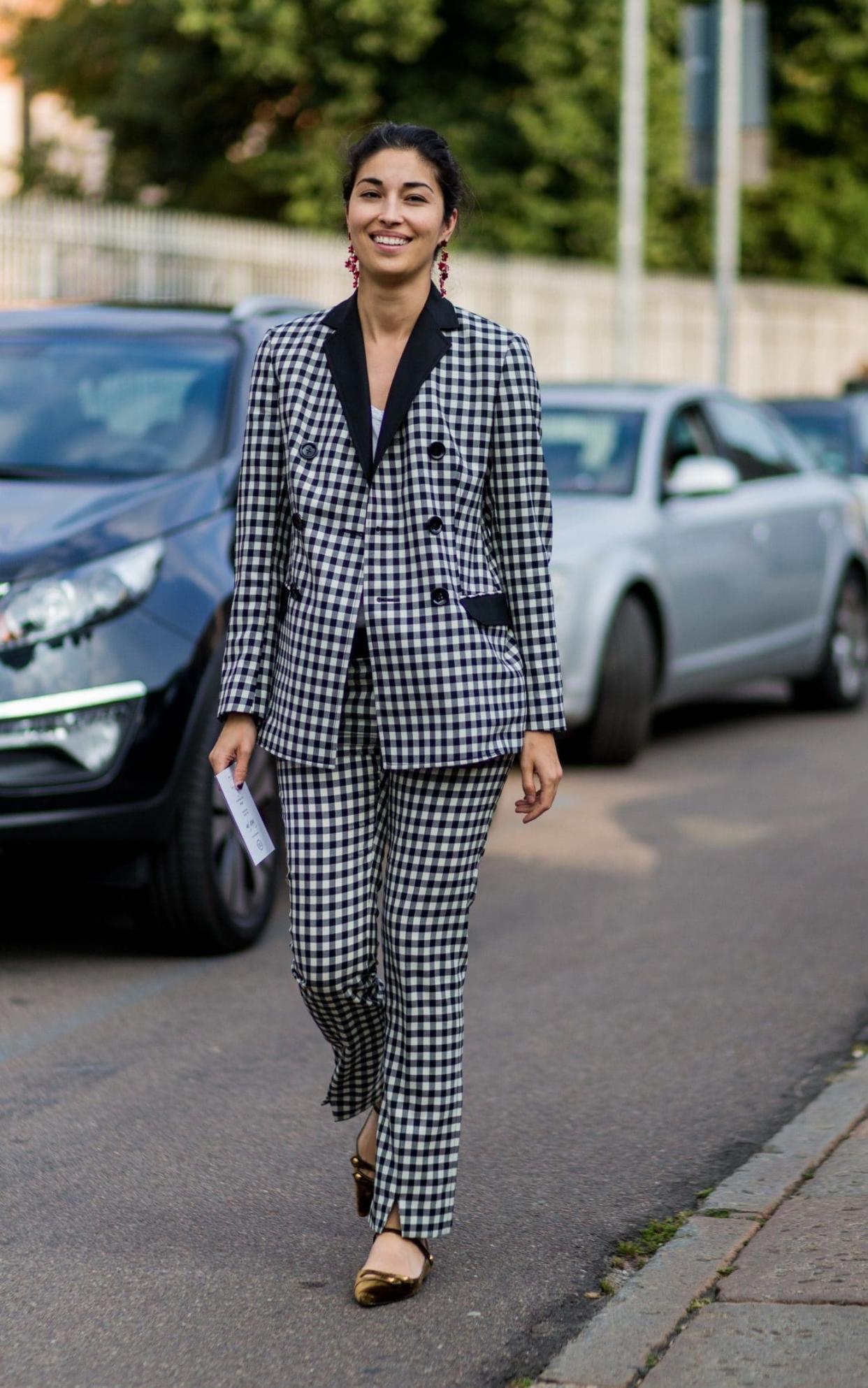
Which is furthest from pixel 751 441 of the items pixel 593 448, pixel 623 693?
pixel 623 693

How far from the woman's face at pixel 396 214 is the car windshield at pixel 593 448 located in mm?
6147

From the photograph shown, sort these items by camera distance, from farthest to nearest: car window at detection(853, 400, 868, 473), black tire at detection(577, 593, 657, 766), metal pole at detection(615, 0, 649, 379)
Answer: metal pole at detection(615, 0, 649, 379), car window at detection(853, 400, 868, 473), black tire at detection(577, 593, 657, 766)

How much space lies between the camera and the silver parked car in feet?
29.5

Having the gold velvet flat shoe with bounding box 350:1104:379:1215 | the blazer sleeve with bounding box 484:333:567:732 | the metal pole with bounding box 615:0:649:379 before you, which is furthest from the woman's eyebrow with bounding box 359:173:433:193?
the metal pole with bounding box 615:0:649:379

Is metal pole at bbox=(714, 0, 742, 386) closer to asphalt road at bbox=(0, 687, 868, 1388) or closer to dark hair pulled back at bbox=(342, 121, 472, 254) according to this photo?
asphalt road at bbox=(0, 687, 868, 1388)

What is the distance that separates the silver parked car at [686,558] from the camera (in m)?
8.99

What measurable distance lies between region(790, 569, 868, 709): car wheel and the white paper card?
7.88m

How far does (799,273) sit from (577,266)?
11067mm

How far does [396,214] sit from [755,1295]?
5.92 feet

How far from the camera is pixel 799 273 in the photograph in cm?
3988

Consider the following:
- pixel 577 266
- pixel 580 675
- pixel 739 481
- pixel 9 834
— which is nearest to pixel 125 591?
pixel 9 834

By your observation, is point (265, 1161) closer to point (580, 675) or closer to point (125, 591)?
point (125, 591)

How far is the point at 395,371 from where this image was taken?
3.46 metres

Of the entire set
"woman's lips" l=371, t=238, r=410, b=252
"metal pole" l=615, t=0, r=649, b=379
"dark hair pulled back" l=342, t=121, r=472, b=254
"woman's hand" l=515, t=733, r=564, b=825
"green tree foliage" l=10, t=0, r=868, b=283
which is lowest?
"woman's hand" l=515, t=733, r=564, b=825
